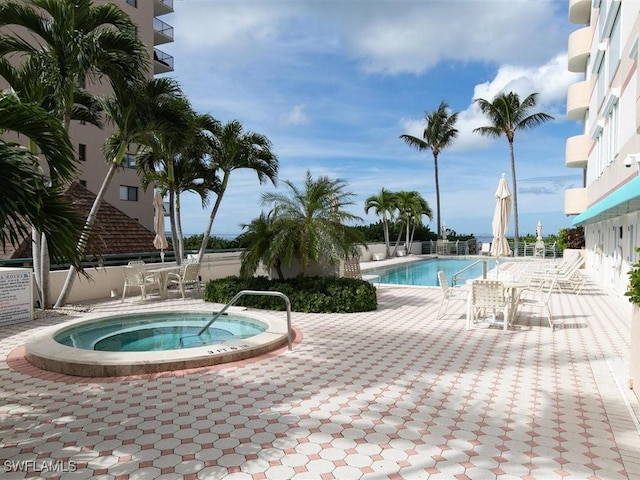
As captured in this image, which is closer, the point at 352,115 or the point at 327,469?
the point at 327,469

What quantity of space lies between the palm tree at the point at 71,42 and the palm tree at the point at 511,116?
100ft

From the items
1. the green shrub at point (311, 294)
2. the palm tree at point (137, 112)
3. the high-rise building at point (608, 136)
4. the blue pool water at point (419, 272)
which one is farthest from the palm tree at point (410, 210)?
the palm tree at point (137, 112)

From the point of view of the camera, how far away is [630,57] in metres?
12.0

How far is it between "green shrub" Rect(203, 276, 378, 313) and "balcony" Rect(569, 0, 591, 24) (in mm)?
19875

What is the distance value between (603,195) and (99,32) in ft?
55.3

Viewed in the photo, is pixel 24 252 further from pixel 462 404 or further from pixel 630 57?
pixel 630 57

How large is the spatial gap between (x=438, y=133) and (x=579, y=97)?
16925 mm

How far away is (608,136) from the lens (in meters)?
15.7

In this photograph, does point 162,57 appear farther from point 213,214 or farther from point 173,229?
point 173,229

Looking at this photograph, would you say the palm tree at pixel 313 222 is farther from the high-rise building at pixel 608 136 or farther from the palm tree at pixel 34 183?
the palm tree at pixel 34 183

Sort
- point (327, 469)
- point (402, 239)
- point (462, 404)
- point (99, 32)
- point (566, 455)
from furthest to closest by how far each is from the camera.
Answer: point (402, 239) < point (99, 32) < point (462, 404) < point (566, 455) < point (327, 469)

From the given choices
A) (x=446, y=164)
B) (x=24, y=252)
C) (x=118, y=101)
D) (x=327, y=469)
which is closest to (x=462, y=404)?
(x=327, y=469)

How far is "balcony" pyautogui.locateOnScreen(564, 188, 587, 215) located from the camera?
72.4 feet

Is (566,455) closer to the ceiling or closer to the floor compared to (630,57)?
closer to the floor
